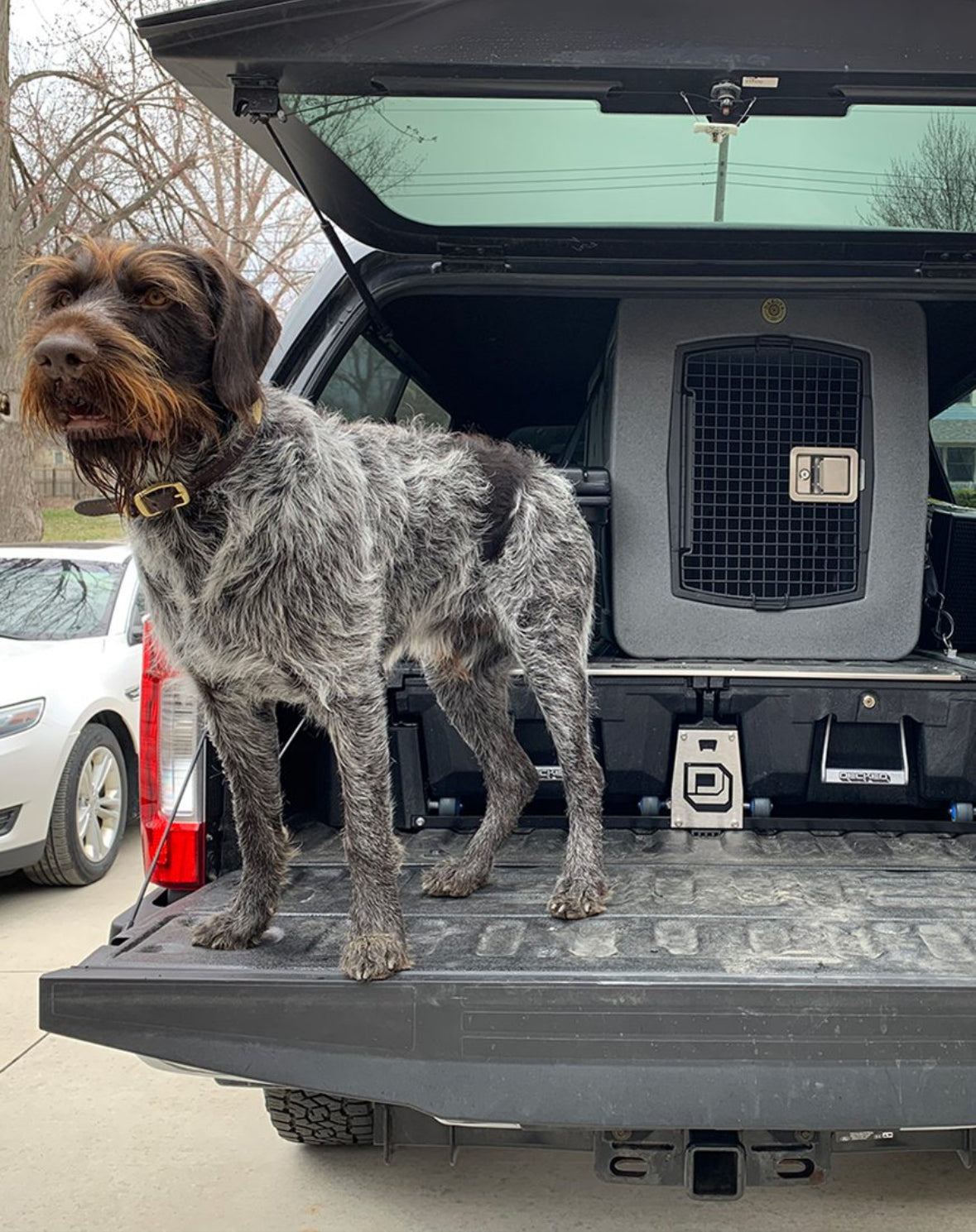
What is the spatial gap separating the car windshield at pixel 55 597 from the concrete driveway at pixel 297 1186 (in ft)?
10.6

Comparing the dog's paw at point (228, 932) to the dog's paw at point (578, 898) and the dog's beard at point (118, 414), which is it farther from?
the dog's beard at point (118, 414)

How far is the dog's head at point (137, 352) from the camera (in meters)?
2.44

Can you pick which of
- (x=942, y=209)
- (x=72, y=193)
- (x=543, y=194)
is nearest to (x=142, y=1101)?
(x=543, y=194)

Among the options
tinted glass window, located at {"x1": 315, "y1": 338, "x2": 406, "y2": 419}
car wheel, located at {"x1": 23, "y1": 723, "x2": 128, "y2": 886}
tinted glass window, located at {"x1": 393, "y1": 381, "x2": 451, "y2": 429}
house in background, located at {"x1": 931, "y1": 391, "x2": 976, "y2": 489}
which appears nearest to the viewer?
tinted glass window, located at {"x1": 315, "y1": 338, "x2": 406, "y2": 419}

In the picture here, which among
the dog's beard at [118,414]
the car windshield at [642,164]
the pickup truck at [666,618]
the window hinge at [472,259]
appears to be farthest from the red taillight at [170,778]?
the window hinge at [472,259]

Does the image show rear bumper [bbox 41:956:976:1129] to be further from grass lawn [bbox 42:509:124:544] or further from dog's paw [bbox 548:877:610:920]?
grass lawn [bbox 42:509:124:544]

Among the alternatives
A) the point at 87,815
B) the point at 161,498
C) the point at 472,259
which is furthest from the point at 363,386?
the point at 87,815

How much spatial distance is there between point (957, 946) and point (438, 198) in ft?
7.36

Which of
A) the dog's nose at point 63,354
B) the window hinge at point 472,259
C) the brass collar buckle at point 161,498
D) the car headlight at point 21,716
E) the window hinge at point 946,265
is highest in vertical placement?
the window hinge at point 472,259

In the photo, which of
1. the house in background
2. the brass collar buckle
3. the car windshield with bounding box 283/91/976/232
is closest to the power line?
the car windshield with bounding box 283/91/976/232

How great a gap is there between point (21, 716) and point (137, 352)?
395cm

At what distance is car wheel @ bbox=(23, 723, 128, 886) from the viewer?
6230 millimetres

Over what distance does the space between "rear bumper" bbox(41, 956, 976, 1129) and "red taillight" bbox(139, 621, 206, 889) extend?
850 mm

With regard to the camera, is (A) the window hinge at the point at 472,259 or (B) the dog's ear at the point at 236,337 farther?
(A) the window hinge at the point at 472,259
